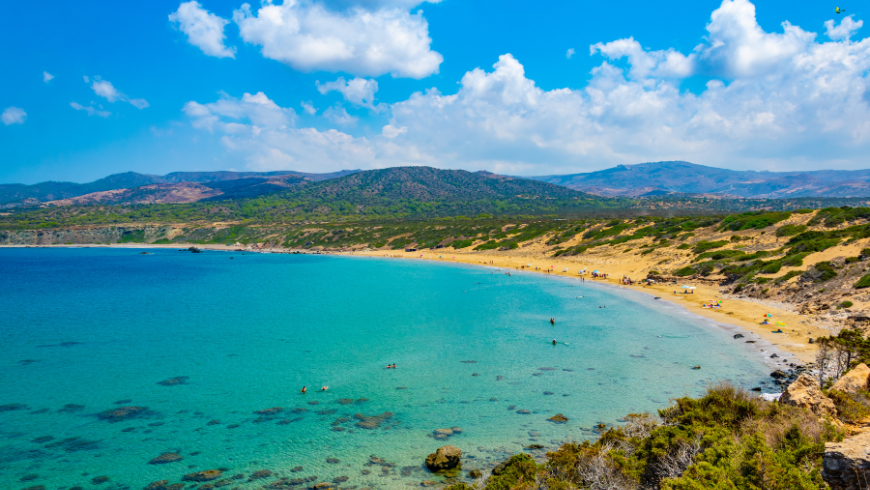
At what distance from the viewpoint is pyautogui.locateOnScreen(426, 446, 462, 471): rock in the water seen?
15391 mm

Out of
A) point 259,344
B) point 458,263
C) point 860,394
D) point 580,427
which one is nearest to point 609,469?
point 580,427

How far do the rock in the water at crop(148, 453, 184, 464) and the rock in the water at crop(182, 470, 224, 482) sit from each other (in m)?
1.43

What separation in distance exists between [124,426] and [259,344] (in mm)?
13070

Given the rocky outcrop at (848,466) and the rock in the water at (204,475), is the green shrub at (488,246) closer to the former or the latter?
the rock in the water at (204,475)

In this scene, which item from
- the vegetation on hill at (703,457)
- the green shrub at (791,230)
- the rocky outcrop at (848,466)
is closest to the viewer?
the rocky outcrop at (848,466)

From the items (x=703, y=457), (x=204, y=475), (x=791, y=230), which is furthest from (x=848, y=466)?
(x=791, y=230)

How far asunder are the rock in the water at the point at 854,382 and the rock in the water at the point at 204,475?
21392 millimetres

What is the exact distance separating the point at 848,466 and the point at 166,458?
19818 millimetres

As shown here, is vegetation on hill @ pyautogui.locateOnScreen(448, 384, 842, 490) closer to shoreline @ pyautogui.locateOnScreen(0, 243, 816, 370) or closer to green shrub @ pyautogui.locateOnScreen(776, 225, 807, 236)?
shoreline @ pyautogui.locateOnScreen(0, 243, 816, 370)

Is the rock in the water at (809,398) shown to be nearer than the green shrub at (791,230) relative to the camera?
Yes

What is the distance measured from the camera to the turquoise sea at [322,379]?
1652cm

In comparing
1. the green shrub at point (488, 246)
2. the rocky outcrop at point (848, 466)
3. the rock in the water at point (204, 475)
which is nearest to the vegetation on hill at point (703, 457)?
the rocky outcrop at point (848, 466)

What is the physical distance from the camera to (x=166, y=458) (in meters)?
16.3

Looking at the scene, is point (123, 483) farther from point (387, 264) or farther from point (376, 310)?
point (387, 264)
